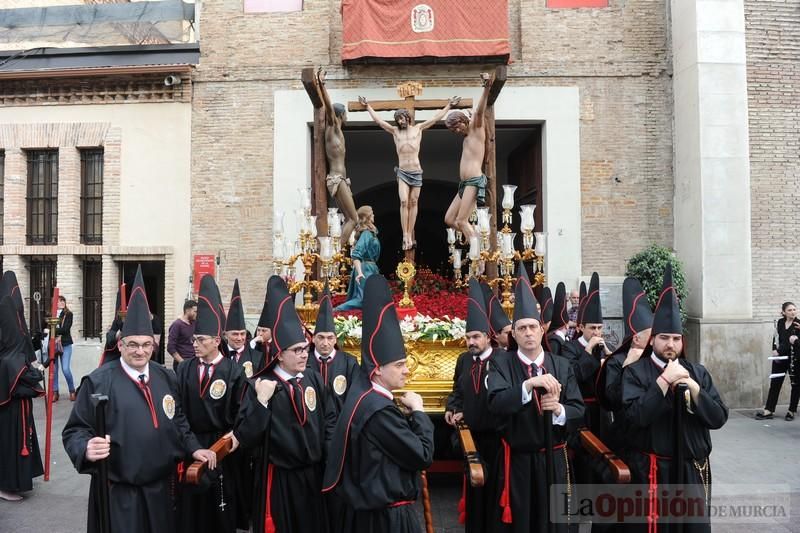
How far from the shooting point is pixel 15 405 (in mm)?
6172

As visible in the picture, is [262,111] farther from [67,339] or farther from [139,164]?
[67,339]

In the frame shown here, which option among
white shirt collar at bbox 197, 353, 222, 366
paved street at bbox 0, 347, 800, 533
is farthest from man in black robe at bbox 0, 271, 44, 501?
white shirt collar at bbox 197, 353, 222, 366

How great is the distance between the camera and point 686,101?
11133 millimetres

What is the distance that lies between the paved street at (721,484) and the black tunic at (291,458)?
176cm

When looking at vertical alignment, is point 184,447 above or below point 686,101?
below

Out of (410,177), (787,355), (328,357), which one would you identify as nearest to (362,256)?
(410,177)

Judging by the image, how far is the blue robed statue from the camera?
7.93 meters

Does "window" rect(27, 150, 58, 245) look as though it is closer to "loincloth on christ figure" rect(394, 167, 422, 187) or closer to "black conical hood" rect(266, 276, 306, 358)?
"loincloth on christ figure" rect(394, 167, 422, 187)

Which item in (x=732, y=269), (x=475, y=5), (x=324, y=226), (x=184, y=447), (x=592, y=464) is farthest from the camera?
(x=475, y=5)

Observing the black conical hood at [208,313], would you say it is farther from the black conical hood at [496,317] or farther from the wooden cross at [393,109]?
the wooden cross at [393,109]

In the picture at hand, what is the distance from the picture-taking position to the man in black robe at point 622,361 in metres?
4.34

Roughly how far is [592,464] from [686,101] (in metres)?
8.77

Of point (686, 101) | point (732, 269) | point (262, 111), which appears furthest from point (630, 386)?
point (262, 111)

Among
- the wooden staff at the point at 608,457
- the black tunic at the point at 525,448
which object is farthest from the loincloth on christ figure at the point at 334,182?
the wooden staff at the point at 608,457
